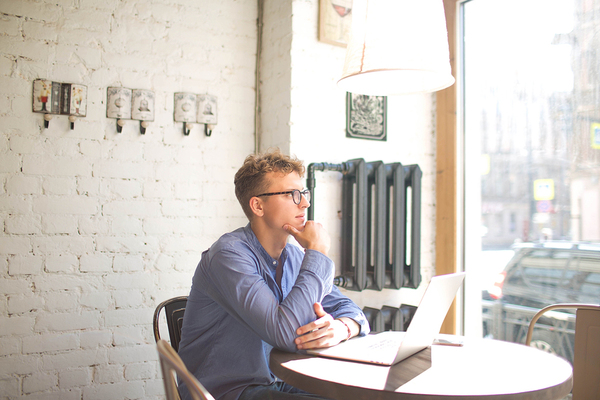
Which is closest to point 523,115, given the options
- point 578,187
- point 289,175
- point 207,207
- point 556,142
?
point 556,142

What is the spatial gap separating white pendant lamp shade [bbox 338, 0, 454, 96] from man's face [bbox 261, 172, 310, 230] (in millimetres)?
473

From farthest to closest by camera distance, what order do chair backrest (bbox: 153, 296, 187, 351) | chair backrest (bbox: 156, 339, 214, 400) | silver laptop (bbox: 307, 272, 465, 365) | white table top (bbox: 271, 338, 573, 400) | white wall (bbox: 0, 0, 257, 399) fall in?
white wall (bbox: 0, 0, 257, 399) < chair backrest (bbox: 153, 296, 187, 351) < silver laptop (bbox: 307, 272, 465, 365) < white table top (bbox: 271, 338, 573, 400) < chair backrest (bbox: 156, 339, 214, 400)

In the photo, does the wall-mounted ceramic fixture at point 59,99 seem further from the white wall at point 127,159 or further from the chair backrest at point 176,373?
the chair backrest at point 176,373

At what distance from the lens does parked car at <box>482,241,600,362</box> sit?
2214 mm

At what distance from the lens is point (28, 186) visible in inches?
87.4

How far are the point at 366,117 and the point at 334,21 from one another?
58 cm

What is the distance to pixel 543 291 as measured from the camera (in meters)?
2.37

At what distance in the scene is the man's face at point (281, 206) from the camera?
5.45ft

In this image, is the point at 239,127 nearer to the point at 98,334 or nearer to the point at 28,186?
the point at 28,186

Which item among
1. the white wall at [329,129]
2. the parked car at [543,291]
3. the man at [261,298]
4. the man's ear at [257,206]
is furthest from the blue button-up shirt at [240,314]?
the parked car at [543,291]

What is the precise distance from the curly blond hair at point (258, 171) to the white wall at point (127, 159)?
2.68 ft

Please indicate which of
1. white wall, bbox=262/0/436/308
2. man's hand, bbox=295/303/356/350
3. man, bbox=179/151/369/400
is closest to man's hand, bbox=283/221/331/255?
man, bbox=179/151/369/400

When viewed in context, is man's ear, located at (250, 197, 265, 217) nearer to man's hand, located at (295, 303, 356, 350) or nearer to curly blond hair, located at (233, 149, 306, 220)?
curly blond hair, located at (233, 149, 306, 220)

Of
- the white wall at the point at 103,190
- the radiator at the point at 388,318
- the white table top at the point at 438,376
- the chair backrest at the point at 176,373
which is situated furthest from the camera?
the radiator at the point at 388,318
